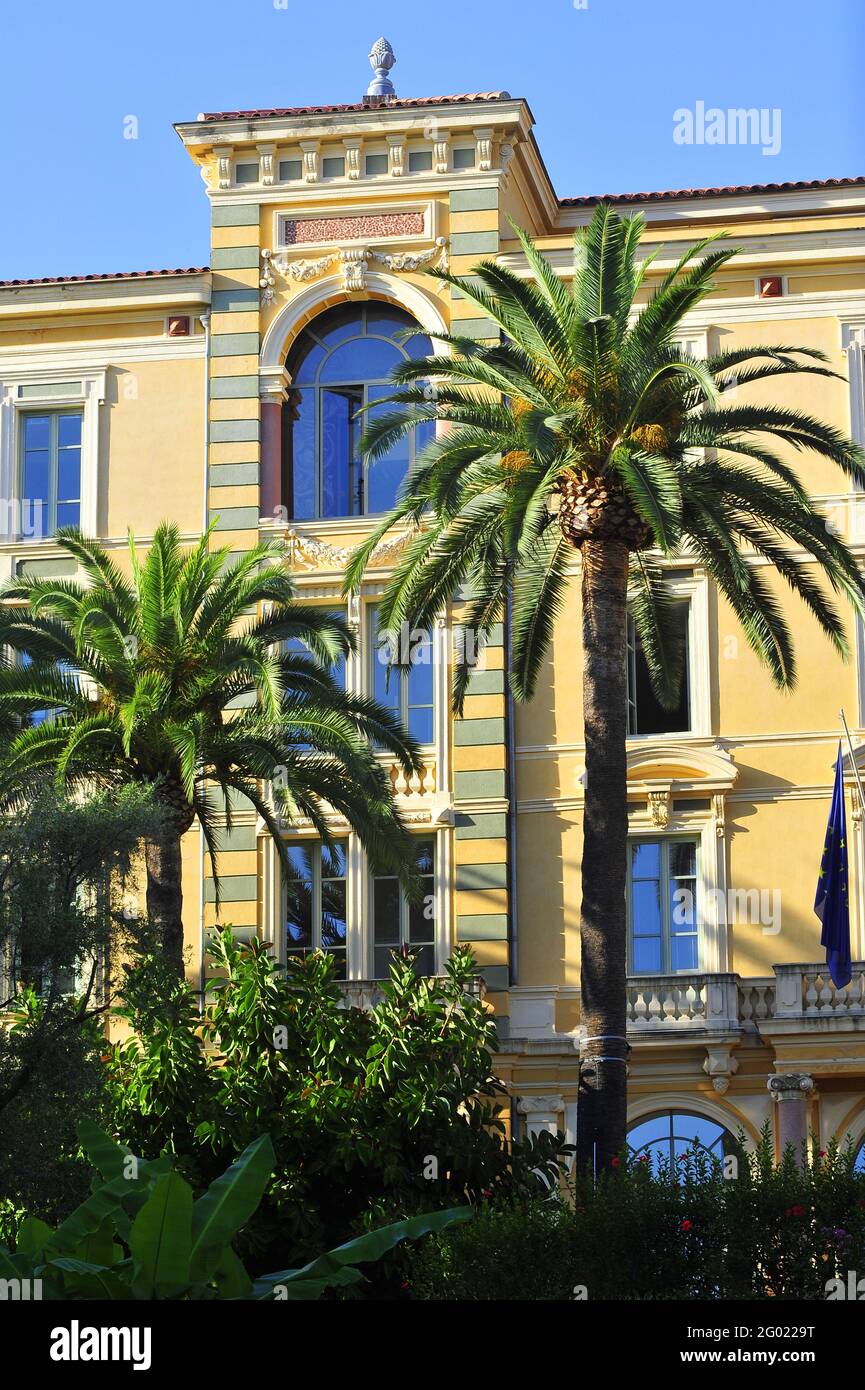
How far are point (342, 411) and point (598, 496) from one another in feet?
38.5

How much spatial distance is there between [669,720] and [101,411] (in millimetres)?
10873

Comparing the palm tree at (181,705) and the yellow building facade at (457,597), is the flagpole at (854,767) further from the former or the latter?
the palm tree at (181,705)

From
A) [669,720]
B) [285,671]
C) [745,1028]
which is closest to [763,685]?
[669,720]

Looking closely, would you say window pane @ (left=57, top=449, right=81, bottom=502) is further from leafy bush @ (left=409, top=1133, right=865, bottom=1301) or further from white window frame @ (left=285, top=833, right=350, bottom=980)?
leafy bush @ (left=409, top=1133, right=865, bottom=1301)

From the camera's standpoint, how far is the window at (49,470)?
3916cm

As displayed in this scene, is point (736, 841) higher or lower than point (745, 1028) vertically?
higher

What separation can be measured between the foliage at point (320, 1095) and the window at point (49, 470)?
13.8 meters

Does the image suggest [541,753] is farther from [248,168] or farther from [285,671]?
[248,168]

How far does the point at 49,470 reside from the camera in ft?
129

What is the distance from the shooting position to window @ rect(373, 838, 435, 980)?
36.4m

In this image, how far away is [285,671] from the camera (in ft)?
104

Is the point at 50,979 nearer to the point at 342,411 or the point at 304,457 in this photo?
the point at 304,457

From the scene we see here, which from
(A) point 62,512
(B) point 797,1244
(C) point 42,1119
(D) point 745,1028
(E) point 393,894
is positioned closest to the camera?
(B) point 797,1244
